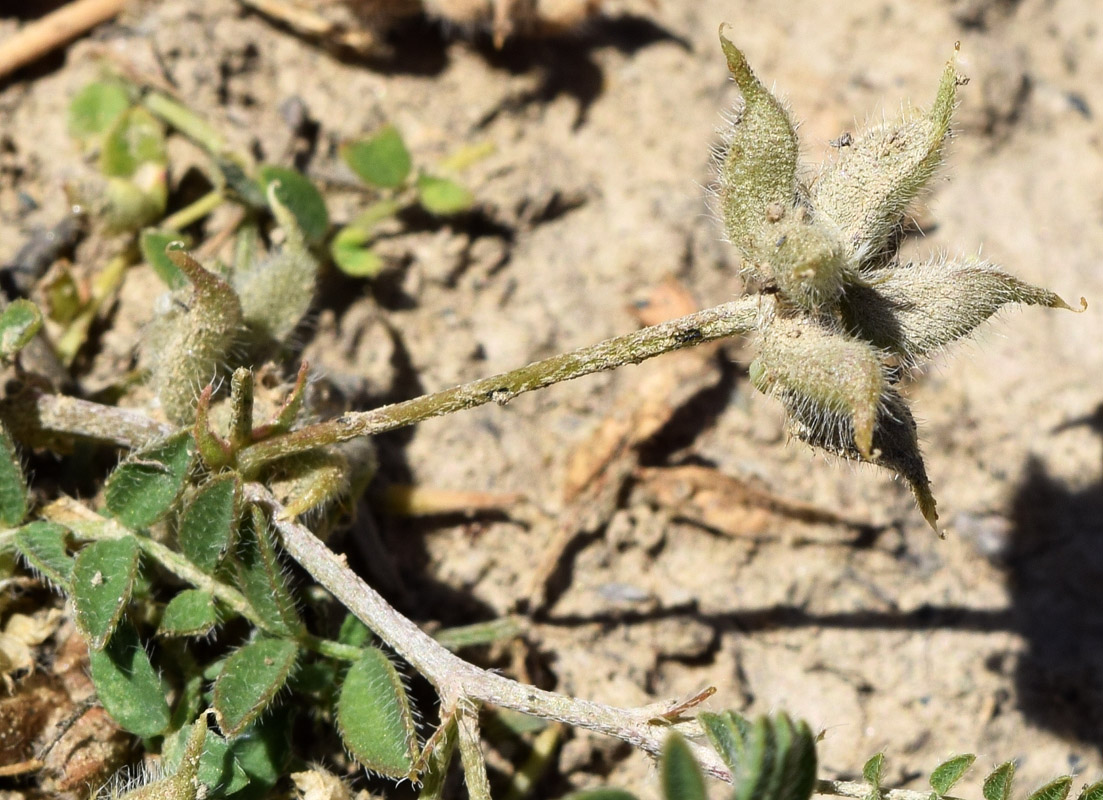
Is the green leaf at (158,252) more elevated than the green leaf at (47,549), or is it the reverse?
the green leaf at (158,252)

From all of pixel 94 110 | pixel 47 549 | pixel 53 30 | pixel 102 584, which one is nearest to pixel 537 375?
pixel 102 584

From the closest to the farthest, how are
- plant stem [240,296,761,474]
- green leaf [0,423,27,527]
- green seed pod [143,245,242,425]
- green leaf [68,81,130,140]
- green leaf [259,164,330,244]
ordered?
1. plant stem [240,296,761,474]
2. green leaf [0,423,27,527]
3. green seed pod [143,245,242,425]
4. green leaf [259,164,330,244]
5. green leaf [68,81,130,140]

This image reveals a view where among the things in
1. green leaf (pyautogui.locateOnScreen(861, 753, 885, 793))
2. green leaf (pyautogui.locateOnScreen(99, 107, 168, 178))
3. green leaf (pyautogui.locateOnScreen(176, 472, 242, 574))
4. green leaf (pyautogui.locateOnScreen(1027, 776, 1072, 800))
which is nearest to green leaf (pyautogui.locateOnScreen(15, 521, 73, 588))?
green leaf (pyautogui.locateOnScreen(176, 472, 242, 574))

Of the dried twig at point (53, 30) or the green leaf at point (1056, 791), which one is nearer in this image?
the green leaf at point (1056, 791)

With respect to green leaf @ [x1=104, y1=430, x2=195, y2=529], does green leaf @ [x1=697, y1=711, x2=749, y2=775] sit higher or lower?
higher

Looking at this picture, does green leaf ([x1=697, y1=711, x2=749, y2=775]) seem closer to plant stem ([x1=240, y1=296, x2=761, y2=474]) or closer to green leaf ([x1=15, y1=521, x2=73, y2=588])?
plant stem ([x1=240, y1=296, x2=761, y2=474])

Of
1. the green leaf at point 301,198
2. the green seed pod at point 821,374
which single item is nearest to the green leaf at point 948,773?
the green seed pod at point 821,374

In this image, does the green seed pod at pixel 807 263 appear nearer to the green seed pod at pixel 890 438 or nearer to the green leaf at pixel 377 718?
the green seed pod at pixel 890 438
